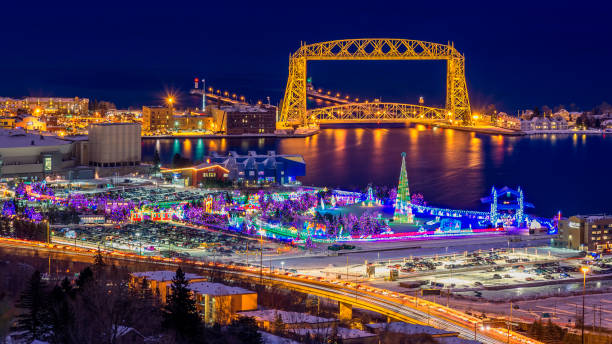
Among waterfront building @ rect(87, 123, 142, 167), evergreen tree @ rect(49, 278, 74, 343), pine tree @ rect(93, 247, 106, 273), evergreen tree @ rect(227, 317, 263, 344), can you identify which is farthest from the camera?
waterfront building @ rect(87, 123, 142, 167)

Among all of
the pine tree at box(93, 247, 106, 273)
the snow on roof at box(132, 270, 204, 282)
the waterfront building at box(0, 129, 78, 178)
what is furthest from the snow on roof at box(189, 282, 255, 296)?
the waterfront building at box(0, 129, 78, 178)

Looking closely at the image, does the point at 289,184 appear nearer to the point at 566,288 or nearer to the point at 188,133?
the point at 566,288

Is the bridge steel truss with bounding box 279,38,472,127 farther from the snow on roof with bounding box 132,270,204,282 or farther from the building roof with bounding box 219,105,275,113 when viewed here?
the snow on roof with bounding box 132,270,204,282

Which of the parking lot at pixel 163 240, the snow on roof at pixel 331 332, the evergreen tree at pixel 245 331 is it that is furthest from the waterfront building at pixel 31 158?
the snow on roof at pixel 331 332

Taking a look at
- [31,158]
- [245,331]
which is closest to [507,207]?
[31,158]

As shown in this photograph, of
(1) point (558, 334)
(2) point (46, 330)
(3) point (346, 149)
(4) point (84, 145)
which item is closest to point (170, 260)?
(2) point (46, 330)

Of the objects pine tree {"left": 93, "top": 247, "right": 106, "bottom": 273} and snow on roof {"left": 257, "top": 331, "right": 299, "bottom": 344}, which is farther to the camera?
pine tree {"left": 93, "top": 247, "right": 106, "bottom": 273}
